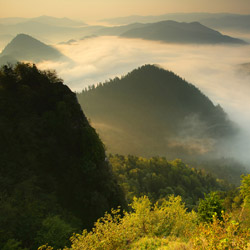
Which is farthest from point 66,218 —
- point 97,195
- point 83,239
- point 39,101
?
point 39,101

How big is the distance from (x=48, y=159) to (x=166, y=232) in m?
31.5

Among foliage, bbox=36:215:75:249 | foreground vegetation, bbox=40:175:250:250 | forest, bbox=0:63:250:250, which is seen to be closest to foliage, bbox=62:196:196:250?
foreground vegetation, bbox=40:175:250:250

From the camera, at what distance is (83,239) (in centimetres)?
Result: 3008

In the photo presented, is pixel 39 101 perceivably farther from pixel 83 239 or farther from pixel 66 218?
pixel 83 239

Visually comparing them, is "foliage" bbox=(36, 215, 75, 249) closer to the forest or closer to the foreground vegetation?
the forest

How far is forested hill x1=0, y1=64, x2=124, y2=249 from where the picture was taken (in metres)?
47.2

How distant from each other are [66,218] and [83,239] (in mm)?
22309

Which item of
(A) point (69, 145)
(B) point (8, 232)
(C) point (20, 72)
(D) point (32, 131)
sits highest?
(C) point (20, 72)

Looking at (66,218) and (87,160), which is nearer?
(66,218)

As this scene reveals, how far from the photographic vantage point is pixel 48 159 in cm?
5769

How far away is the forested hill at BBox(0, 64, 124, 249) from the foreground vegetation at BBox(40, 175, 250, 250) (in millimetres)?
10002

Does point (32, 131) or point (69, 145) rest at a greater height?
point (32, 131)

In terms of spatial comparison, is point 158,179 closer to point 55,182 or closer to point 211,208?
point 55,182

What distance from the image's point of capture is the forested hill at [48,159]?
47.2 m
